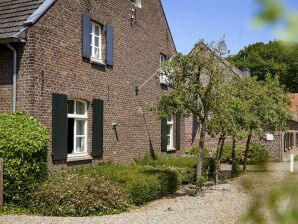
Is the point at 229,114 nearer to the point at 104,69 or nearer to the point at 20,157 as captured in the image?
the point at 104,69

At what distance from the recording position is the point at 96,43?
14.0 meters

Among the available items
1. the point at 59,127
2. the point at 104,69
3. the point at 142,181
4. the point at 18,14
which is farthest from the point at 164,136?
the point at 18,14

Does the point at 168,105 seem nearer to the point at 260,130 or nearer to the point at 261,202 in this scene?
the point at 260,130

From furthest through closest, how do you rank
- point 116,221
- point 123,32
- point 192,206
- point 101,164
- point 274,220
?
point 123,32 → point 101,164 → point 192,206 → point 116,221 → point 274,220

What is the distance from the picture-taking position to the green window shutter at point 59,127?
442 inches

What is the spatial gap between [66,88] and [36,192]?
3341 mm

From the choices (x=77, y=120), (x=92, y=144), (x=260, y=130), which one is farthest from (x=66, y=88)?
(x=260, y=130)

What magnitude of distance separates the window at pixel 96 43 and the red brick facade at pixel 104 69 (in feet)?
0.65

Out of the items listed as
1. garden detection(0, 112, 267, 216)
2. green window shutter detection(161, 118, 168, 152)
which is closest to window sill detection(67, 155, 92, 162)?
garden detection(0, 112, 267, 216)

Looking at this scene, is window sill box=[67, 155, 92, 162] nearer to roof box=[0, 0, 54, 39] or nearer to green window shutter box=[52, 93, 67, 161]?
green window shutter box=[52, 93, 67, 161]

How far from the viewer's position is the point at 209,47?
11906 millimetres

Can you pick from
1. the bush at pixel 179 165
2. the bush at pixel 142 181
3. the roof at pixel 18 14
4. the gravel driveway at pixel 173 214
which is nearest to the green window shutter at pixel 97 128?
the bush at pixel 142 181

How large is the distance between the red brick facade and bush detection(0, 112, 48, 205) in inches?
37.6

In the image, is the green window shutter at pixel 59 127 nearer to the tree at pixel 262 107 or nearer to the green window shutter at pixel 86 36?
the green window shutter at pixel 86 36
